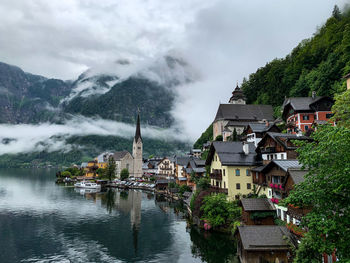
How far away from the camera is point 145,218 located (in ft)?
181

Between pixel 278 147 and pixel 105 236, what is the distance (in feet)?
105

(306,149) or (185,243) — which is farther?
(185,243)

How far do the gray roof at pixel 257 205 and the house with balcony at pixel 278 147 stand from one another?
→ 305 inches

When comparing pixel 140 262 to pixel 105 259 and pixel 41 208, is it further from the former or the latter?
pixel 41 208

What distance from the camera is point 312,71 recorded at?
83188mm

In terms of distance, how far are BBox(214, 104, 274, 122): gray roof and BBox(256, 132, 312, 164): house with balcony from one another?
169ft

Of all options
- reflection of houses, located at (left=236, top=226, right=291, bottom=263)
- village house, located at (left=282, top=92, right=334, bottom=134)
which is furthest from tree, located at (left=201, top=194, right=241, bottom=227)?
village house, located at (left=282, top=92, right=334, bottom=134)

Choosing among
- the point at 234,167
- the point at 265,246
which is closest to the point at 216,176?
the point at 234,167

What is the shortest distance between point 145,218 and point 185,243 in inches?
754

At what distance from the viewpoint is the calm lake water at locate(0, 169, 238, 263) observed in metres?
33.6

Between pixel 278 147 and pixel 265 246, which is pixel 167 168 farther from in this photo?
pixel 265 246

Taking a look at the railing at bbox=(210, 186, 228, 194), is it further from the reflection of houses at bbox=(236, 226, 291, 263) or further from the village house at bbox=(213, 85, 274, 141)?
the village house at bbox=(213, 85, 274, 141)

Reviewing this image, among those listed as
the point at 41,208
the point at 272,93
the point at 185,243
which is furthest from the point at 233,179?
the point at 272,93

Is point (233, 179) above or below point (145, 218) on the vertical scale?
above
